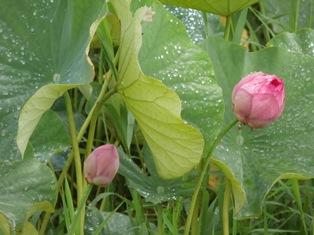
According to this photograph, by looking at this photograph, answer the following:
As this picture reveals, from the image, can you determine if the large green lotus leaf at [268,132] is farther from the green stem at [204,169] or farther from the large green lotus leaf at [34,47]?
the large green lotus leaf at [34,47]

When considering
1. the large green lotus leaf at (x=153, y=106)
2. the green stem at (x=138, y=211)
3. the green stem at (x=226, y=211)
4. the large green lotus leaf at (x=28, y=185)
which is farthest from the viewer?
the green stem at (x=138, y=211)

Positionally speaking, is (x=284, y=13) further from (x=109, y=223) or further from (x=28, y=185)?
(x=28, y=185)

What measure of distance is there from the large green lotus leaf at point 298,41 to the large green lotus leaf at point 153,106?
418 mm

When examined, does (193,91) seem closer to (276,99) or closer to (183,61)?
(183,61)

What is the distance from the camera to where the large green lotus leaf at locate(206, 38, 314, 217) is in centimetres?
161

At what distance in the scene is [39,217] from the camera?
177cm

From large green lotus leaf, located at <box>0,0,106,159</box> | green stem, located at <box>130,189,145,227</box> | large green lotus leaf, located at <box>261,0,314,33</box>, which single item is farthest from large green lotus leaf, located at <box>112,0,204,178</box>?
large green lotus leaf, located at <box>261,0,314,33</box>

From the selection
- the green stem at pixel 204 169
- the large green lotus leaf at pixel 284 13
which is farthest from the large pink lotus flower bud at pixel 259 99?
the large green lotus leaf at pixel 284 13

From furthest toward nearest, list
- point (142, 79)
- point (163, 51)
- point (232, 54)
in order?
point (232, 54) < point (163, 51) < point (142, 79)

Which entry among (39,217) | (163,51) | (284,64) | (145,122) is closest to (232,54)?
(284,64)

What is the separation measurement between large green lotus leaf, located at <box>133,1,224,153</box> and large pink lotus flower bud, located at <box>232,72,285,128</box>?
101mm

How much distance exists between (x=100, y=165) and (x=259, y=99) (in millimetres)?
233

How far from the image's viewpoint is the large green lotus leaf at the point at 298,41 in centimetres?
179

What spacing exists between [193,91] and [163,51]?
76mm
